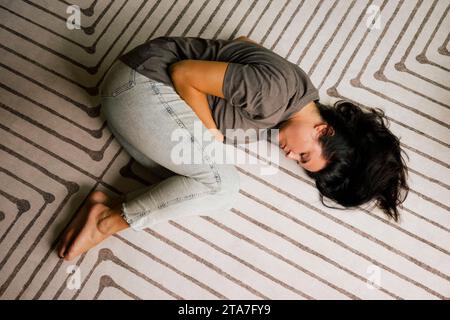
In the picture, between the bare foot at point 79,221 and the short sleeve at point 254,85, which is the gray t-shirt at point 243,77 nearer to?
the short sleeve at point 254,85

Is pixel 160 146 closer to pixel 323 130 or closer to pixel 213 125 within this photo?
pixel 213 125

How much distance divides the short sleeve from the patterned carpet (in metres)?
0.30

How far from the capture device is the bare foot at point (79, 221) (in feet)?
3.19

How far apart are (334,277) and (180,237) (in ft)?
1.32

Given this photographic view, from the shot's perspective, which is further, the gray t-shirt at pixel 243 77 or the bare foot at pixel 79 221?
the bare foot at pixel 79 221

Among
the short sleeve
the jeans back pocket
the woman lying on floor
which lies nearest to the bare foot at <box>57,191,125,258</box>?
the woman lying on floor

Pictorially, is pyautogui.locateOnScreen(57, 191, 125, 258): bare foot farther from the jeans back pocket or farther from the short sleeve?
the short sleeve

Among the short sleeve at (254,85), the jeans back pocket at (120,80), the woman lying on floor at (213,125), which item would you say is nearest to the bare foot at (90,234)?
the woman lying on floor at (213,125)

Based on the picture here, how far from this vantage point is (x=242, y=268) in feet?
3.33

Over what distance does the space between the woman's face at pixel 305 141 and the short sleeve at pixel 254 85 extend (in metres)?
0.10

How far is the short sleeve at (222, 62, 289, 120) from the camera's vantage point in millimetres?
790

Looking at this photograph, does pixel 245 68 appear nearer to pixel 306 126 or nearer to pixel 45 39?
pixel 306 126
